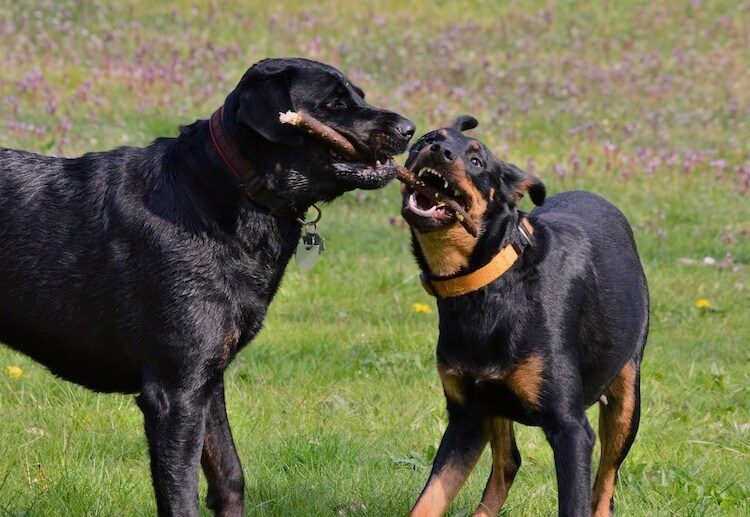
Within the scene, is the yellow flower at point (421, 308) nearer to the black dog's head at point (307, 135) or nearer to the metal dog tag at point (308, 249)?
the metal dog tag at point (308, 249)

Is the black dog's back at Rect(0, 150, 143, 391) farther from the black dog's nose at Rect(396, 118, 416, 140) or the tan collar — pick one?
the tan collar

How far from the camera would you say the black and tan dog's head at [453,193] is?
14.8 feet

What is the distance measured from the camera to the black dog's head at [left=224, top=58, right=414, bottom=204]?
4.06 metres

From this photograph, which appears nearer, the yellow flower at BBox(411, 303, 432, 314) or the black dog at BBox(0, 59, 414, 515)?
the black dog at BBox(0, 59, 414, 515)

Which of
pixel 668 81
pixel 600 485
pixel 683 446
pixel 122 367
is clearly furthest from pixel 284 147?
pixel 668 81

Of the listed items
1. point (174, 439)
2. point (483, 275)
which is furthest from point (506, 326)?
point (174, 439)

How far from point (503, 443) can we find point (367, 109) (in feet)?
5.47

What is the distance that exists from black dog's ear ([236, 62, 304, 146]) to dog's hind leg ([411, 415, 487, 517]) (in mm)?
1427

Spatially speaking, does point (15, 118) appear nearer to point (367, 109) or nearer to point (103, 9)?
point (103, 9)

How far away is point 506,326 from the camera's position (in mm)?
4543

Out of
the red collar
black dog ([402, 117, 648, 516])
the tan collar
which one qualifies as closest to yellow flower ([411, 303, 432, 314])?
black dog ([402, 117, 648, 516])

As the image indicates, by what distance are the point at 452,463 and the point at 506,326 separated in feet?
2.00

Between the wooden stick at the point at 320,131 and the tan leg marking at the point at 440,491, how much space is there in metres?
1.37

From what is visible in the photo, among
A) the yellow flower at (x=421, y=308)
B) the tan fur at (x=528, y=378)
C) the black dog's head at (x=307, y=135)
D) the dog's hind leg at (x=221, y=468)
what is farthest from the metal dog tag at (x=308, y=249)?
the yellow flower at (x=421, y=308)
